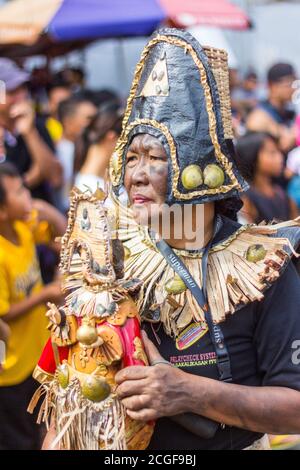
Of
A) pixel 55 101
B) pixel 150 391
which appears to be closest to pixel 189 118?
pixel 150 391

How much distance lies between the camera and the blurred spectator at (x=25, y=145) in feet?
20.4

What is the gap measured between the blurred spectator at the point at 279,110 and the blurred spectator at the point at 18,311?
3246 mm

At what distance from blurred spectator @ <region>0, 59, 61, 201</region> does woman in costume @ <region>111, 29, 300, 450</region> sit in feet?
12.8

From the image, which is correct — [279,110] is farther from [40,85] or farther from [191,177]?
[191,177]

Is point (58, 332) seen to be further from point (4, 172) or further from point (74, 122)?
point (74, 122)

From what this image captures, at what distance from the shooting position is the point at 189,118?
2.28 metres

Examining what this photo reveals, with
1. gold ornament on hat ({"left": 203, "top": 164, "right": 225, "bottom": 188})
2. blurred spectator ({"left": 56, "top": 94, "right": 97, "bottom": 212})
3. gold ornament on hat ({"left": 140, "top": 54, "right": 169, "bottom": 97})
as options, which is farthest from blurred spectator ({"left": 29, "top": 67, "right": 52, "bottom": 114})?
gold ornament on hat ({"left": 203, "top": 164, "right": 225, "bottom": 188})

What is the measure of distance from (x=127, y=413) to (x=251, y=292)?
48cm

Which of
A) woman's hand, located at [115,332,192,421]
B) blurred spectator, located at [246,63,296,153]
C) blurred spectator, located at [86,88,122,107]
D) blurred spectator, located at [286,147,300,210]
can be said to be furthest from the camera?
blurred spectator, located at [86,88,122,107]

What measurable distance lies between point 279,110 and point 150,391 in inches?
242

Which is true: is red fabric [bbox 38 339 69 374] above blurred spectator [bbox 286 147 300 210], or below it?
above

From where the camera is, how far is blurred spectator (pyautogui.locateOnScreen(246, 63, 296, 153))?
24.4 feet

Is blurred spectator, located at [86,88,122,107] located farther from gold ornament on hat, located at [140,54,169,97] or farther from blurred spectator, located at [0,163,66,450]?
gold ornament on hat, located at [140,54,169,97]

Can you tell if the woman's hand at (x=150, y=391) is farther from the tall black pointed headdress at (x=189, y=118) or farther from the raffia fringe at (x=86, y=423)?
the tall black pointed headdress at (x=189, y=118)
